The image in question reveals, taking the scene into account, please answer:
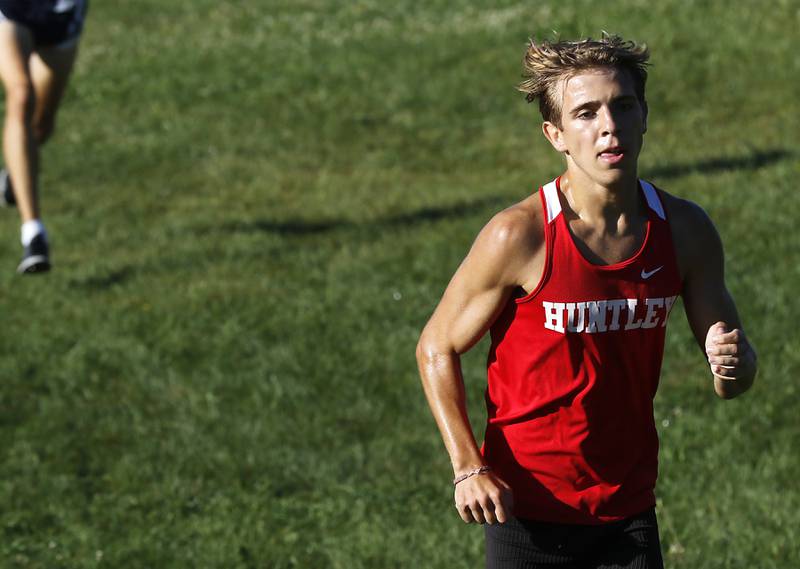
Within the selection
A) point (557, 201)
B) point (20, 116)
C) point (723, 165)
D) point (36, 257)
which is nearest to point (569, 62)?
point (557, 201)

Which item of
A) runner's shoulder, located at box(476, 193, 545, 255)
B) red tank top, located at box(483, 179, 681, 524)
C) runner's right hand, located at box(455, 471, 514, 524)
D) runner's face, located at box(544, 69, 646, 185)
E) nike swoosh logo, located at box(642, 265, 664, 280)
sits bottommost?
runner's right hand, located at box(455, 471, 514, 524)

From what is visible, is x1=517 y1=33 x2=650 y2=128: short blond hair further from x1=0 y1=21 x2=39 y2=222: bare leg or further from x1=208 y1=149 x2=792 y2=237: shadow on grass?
x1=208 y1=149 x2=792 y2=237: shadow on grass

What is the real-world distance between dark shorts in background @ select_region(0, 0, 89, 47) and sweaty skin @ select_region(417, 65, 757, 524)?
251 inches

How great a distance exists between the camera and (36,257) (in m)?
8.95

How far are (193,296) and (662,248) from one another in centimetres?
601

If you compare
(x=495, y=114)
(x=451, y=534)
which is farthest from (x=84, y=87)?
(x=451, y=534)

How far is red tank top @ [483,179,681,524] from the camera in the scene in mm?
3777

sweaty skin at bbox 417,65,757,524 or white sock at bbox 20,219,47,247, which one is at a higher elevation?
sweaty skin at bbox 417,65,757,524

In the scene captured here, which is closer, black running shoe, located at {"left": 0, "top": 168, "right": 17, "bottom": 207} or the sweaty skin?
the sweaty skin

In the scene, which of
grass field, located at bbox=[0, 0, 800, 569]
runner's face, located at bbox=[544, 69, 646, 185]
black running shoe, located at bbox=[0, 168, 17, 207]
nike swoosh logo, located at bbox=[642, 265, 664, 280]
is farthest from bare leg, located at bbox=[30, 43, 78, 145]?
nike swoosh logo, located at bbox=[642, 265, 664, 280]

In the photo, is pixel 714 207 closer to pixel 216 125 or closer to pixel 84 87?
pixel 216 125

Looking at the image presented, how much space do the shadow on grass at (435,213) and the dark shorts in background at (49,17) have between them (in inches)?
79.1

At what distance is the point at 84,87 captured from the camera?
1602 cm

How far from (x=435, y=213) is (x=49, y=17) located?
10.9ft
